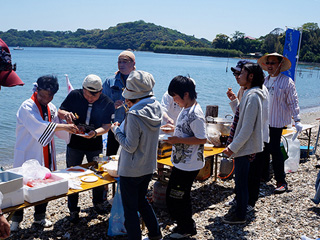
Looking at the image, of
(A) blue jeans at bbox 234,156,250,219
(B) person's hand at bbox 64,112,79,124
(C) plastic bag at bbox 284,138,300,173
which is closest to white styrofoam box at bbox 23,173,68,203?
(B) person's hand at bbox 64,112,79,124

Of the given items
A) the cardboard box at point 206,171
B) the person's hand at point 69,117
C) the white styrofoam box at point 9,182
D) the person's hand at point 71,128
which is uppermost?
the person's hand at point 69,117

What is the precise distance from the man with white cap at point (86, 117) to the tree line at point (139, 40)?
95.2 meters

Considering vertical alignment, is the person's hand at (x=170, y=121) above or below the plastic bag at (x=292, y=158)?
above

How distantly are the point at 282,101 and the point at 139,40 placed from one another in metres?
116

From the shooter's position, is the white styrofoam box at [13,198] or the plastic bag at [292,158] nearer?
the white styrofoam box at [13,198]

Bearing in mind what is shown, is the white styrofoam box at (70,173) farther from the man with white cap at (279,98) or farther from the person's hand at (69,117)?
the man with white cap at (279,98)

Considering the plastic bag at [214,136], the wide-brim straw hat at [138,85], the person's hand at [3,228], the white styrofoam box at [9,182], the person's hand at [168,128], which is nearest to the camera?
the person's hand at [3,228]

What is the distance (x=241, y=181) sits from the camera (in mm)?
3834

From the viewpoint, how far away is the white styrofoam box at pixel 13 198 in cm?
272

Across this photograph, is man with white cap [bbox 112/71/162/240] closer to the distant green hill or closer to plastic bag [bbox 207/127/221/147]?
plastic bag [bbox 207/127/221/147]

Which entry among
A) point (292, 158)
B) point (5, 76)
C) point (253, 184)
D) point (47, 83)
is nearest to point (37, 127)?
point (47, 83)

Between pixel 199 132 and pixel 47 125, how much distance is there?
1653mm

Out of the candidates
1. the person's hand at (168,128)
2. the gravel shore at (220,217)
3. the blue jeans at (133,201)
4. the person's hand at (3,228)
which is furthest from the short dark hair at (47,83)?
the person's hand at (3,228)

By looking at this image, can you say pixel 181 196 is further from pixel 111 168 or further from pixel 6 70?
pixel 6 70
